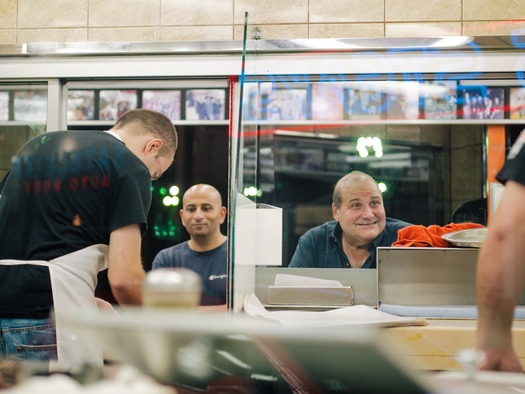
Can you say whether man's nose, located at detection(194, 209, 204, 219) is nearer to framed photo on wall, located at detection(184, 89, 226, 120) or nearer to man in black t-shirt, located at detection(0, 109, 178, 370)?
framed photo on wall, located at detection(184, 89, 226, 120)

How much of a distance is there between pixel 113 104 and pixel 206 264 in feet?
2.86

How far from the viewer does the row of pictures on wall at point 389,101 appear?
10.2ft

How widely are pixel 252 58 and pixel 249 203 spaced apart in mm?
750

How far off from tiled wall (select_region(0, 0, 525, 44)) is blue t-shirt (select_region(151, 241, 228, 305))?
0.99 meters

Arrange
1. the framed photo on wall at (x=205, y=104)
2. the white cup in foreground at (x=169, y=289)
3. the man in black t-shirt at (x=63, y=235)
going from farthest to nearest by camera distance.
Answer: the framed photo on wall at (x=205, y=104) < the man in black t-shirt at (x=63, y=235) < the white cup in foreground at (x=169, y=289)

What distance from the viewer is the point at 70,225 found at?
197 cm

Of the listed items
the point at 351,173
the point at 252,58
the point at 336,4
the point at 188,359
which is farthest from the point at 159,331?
the point at 336,4

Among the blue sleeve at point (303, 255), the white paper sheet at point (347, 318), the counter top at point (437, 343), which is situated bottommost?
the counter top at point (437, 343)

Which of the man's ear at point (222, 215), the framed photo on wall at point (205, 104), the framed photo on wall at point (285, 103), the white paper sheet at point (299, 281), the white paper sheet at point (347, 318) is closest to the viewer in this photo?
the white paper sheet at point (347, 318)

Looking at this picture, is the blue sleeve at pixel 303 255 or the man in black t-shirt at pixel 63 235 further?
the blue sleeve at pixel 303 255

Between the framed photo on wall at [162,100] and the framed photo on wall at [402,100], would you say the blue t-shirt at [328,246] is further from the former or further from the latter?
the framed photo on wall at [162,100]

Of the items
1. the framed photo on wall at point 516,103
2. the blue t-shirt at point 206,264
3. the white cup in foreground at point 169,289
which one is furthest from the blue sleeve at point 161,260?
the white cup in foreground at point 169,289

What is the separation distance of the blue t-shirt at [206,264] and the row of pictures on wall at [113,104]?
2.06 ft

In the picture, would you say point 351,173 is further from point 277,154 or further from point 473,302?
point 473,302
